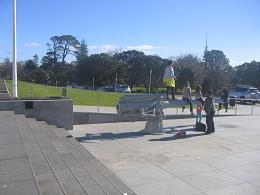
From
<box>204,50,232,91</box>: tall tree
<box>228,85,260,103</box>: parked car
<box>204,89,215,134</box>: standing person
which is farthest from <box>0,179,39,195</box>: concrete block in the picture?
<box>204,50,232,91</box>: tall tree

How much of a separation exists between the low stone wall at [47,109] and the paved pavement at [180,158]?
0.77 metres

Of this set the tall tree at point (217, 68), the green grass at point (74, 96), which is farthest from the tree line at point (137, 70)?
the green grass at point (74, 96)

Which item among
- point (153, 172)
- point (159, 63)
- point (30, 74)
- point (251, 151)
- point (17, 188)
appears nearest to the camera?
point (17, 188)

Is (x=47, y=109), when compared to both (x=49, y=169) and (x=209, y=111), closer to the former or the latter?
(x=209, y=111)

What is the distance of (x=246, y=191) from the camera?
6980 mm

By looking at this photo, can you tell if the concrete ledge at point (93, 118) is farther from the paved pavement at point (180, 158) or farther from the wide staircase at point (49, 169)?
the wide staircase at point (49, 169)

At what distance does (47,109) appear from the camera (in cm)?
1347

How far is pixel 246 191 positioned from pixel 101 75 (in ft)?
211

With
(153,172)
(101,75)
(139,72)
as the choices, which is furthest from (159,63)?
(153,172)

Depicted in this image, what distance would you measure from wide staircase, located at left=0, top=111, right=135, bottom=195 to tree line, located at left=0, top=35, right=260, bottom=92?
168ft

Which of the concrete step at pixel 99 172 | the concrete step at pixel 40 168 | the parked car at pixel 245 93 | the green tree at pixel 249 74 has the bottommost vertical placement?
the concrete step at pixel 99 172

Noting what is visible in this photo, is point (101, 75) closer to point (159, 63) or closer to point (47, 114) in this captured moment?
point (159, 63)

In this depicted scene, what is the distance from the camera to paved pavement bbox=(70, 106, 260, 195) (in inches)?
285

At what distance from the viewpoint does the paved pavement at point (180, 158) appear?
7.25 meters
